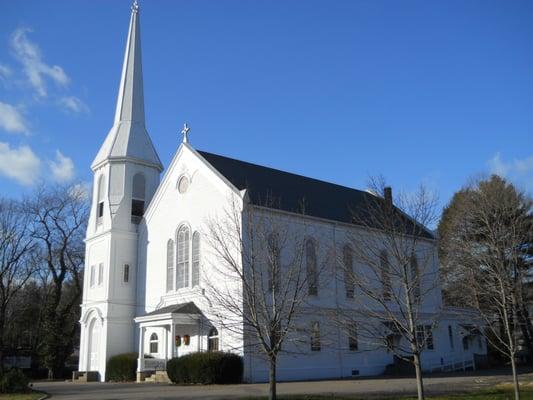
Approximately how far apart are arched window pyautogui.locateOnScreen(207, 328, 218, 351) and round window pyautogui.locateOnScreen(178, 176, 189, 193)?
8.82 meters

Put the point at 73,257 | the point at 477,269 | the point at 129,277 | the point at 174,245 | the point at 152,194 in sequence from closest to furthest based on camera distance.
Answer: the point at 477,269
the point at 174,245
the point at 129,277
the point at 152,194
the point at 73,257

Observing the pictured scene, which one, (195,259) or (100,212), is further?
(100,212)

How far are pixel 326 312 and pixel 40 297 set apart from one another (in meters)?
35.4

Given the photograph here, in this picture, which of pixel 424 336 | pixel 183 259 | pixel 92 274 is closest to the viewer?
pixel 424 336

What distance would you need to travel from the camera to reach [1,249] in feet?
128

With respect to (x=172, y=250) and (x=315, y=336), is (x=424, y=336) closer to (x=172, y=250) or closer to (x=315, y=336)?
(x=315, y=336)

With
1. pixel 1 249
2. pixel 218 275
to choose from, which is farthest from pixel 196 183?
pixel 1 249

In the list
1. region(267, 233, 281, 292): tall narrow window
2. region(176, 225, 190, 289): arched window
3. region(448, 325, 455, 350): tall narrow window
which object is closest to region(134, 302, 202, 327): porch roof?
region(176, 225, 190, 289): arched window

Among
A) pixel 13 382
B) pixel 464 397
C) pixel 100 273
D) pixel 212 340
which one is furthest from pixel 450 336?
pixel 13 382

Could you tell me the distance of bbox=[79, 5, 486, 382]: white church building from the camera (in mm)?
29734

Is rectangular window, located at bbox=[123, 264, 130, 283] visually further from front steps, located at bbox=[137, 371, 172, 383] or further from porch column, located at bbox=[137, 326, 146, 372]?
front steps, located at bbox=[137, 371, 172, 383]

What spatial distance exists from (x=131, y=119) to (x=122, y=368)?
57.0ft

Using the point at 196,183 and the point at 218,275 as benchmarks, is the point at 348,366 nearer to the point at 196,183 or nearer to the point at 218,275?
the point at 218,275

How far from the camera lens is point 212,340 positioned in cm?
2905
